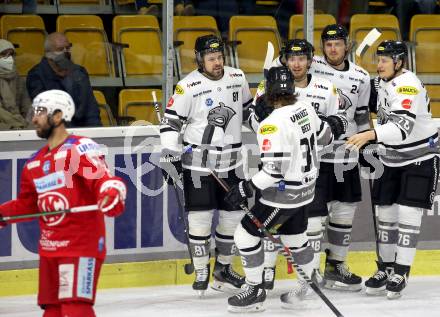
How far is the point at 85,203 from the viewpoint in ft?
16.0

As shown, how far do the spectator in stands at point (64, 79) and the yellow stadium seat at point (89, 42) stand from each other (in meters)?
0.07

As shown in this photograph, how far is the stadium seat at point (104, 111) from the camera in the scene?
688cm

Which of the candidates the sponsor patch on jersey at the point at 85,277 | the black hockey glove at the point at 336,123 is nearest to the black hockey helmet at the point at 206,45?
the black hockey glove at the point at 336,123

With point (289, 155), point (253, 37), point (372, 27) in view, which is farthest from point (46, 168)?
point (372, 27)

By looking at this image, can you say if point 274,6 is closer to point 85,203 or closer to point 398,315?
point 398,315

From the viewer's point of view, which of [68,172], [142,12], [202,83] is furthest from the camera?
[142,12]

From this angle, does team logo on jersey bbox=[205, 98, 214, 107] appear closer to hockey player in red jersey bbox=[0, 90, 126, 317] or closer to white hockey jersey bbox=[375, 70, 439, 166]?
white hockey jersey bbox=[375, 70, 439, 166]

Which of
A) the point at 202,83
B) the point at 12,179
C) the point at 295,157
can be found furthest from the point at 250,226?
the point at 12,179

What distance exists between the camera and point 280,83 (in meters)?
5.99

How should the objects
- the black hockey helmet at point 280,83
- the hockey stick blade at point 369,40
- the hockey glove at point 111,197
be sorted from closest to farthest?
1. the hockey glove at point 111,197
2. the black hockey helmet at point 280,83
3. the hockey stick blade at point 369,40

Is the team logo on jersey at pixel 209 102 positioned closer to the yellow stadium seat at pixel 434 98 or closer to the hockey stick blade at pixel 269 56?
the hockey stick blade at pixel 269 56

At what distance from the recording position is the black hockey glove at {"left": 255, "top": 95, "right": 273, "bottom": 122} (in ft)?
20.8

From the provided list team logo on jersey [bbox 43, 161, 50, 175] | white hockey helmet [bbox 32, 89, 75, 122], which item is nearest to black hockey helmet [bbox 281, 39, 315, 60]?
white hockey helmet [bbox 32, 89, 75, 122]

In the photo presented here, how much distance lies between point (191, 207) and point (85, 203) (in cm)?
178
